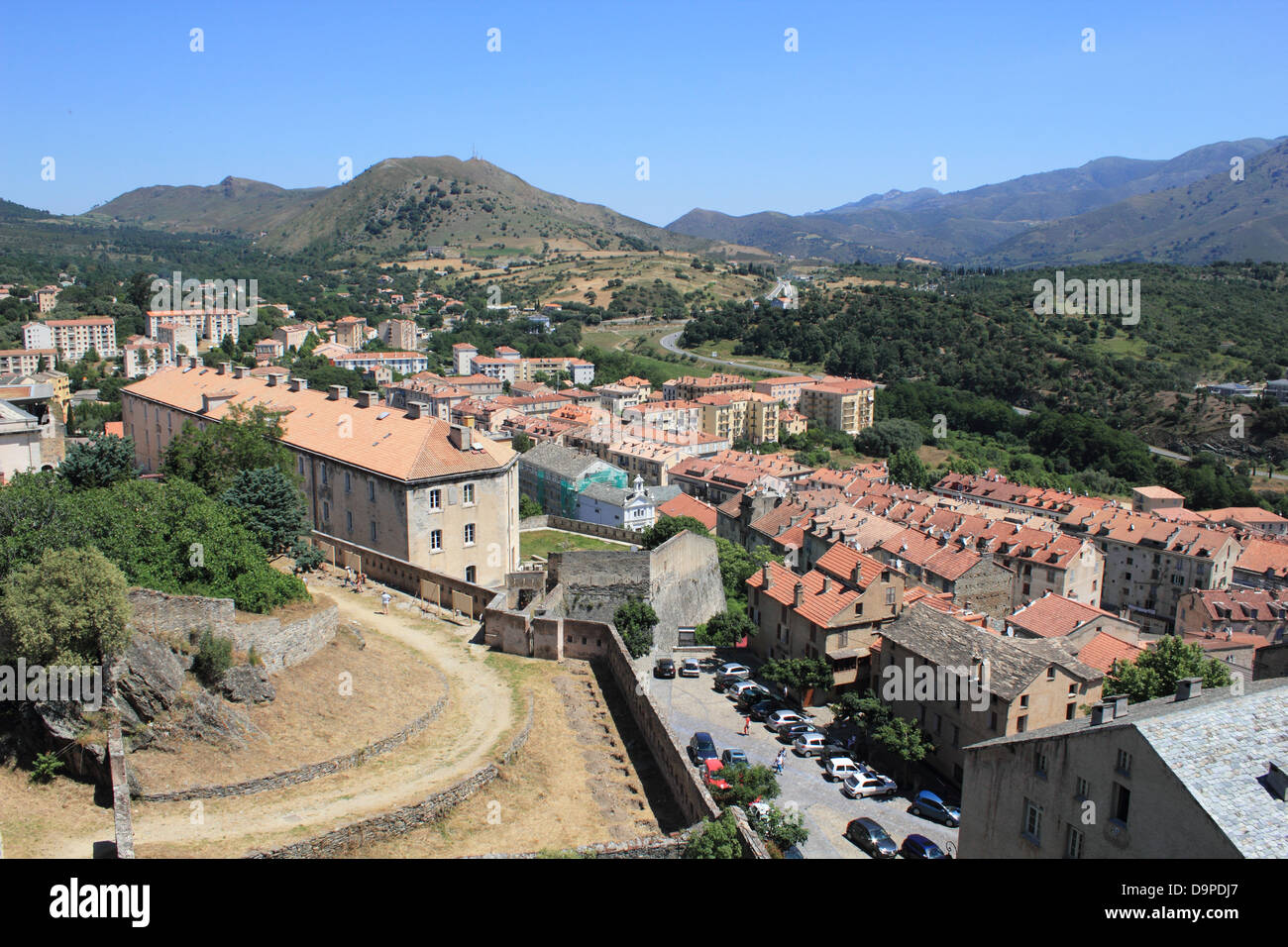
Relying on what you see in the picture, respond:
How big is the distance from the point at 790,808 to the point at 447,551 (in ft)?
57.3

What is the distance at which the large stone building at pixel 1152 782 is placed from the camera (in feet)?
41.8

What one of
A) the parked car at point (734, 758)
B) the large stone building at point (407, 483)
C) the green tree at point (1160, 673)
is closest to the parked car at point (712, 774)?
the parked car at point (734, 758)

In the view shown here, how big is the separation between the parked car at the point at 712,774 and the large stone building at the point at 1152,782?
8521mm

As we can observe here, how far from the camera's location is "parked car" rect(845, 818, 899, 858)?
25484 mm

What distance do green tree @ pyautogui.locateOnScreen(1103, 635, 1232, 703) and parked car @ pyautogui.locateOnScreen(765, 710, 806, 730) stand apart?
424 inches

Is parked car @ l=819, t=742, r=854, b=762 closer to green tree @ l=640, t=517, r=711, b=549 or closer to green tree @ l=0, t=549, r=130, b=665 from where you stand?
green tree @ l=640, t=517, r=711, b=549

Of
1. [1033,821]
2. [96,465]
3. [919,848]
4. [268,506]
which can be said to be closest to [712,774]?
[919,848]

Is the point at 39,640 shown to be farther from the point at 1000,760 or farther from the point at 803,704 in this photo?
the point at 803,704

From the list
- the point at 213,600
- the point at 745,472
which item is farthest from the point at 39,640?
the point at 745,472

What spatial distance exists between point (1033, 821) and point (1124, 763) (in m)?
3.42

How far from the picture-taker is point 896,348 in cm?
15900

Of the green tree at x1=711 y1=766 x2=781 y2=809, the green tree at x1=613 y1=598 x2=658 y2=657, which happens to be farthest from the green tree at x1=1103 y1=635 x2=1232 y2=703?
the green tree at x1=613 y1=598 x2=658 y2=657

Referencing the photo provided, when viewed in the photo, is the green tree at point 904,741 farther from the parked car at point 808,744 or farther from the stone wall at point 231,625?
the stone wall at point 231,625

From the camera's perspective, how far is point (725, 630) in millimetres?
42625
